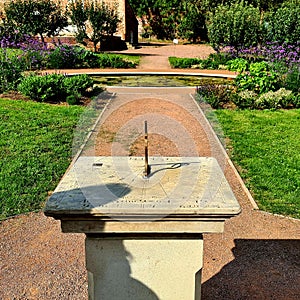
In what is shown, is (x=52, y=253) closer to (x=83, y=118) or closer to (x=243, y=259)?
(x=243, y=259)

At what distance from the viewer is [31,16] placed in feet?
68.4

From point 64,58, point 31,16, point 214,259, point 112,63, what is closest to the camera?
point 214,259

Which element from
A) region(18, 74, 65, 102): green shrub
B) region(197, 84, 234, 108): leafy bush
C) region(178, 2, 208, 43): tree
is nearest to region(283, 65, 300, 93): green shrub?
region(197, 84, 234, 108): leafy bush

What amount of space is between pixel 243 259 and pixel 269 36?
17.6m

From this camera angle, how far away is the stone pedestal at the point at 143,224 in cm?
214

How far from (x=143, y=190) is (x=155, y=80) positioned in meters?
12.3

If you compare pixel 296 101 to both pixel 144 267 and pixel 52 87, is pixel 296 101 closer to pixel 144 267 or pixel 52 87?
pixel 52 87

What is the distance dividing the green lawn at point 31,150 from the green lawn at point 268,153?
283cm

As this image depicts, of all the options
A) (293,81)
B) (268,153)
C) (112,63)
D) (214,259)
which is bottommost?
(112,63)

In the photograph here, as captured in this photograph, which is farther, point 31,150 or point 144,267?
point 31,150

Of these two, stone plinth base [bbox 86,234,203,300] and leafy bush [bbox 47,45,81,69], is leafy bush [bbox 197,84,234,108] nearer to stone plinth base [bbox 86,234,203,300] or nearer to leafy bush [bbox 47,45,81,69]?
leafy bush [bbox 47,45,81,69]

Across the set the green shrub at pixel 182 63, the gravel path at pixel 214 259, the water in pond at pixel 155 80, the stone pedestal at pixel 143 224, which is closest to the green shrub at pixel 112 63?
the green shrub at pixel 182 63

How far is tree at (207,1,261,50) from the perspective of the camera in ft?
63.3

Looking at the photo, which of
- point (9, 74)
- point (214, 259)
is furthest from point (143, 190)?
point (9, 74)
